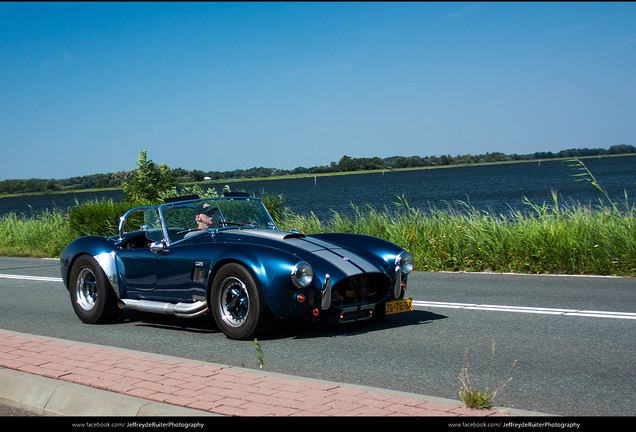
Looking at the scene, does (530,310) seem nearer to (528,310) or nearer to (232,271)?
(528,310)

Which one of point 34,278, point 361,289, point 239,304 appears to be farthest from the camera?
point 34,278

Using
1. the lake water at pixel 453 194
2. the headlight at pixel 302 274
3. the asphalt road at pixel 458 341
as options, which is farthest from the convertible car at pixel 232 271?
the lake water at pixel 453 194

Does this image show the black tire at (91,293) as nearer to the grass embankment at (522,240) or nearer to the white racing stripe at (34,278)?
the white racing stripe at (34,278)

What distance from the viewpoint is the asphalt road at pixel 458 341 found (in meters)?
4.64

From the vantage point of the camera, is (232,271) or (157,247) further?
(157,247)

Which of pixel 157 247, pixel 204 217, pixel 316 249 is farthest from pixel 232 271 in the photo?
pixel 204 217

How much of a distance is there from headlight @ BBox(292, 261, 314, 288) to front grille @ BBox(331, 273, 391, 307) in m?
0.29

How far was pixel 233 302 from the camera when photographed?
248 inches

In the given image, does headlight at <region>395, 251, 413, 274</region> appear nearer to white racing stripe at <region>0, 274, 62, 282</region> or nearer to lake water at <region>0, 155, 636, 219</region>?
lake water at <region>0, 155, 636, 219</region>

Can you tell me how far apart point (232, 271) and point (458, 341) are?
2340mm

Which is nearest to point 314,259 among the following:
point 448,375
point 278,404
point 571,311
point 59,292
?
point 448,375

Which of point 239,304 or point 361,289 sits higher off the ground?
point 361,289

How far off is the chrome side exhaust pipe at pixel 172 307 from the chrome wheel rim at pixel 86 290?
2.09ft

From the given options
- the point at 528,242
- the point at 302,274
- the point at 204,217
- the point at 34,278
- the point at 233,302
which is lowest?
the point at 34,278
